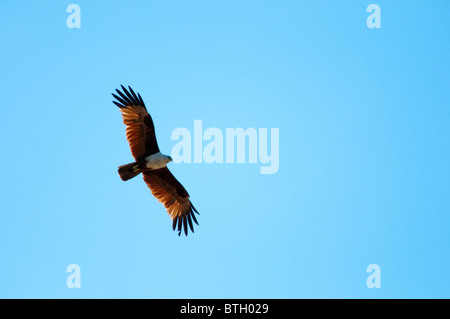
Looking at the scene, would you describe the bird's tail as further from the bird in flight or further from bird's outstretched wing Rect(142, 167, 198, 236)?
bird's outstretched wing Rect(142, 167, 198, 236)

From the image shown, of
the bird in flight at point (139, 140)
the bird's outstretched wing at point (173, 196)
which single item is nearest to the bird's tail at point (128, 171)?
the bird in flight at point (139, 140)

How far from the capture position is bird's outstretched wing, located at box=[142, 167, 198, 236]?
1261 cm

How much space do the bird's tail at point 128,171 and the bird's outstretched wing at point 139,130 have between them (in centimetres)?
31

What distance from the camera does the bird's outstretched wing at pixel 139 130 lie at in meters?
11.8

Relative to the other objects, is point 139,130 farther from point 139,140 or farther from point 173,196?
point 173,196

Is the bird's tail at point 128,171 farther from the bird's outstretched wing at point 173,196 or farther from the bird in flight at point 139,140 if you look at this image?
the bird's outstretched wing at point 173,196

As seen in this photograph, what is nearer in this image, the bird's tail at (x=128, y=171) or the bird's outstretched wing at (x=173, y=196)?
the bird's tail at (x=128, y=171)

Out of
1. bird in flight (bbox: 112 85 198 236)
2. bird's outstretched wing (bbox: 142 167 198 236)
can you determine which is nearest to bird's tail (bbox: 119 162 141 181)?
bird in flight (bbox: 112 85 198 236)

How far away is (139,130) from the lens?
1187 cm

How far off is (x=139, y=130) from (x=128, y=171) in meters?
0.96
